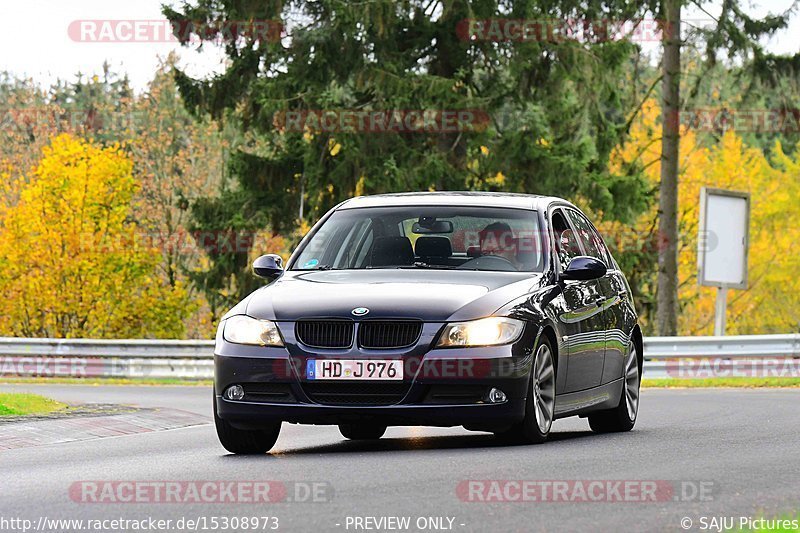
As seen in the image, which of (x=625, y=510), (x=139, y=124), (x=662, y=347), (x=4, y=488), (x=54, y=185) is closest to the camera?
(x=625, y=510)

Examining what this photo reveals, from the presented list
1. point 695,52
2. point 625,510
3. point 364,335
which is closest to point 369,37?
point 695,52

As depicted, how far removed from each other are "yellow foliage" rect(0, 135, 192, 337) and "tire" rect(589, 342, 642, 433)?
3268cm

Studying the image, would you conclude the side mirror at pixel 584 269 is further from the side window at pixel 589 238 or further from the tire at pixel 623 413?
the tire at pixel 623 413

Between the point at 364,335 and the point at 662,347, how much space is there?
17571 millimetres

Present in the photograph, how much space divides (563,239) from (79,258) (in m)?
33.8

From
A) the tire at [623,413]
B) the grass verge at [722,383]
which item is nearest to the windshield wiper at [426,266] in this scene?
the tire at [623,413]

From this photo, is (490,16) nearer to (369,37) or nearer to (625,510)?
(369,37)

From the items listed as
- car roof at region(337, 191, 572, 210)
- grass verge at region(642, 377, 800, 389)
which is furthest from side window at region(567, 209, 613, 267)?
grass verge at region(642, 377, 800, 389)

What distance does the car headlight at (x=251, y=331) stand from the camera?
1025cm

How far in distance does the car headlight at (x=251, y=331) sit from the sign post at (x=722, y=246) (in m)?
17.8

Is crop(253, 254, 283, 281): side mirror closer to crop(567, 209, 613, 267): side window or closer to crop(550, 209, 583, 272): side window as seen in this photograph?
crop(550, 209, 583, 272): side window

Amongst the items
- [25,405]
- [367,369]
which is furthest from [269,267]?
[25,405]

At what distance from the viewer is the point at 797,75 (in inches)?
1368
